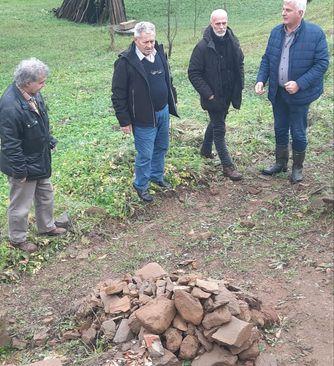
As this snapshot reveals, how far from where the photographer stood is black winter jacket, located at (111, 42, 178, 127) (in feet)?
17.2

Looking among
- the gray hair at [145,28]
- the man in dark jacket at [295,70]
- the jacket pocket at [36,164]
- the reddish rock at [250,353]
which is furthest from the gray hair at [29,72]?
the reddish rock at [250,353]

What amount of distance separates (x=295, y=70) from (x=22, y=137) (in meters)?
2.75

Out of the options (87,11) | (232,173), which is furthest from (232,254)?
(87,11)

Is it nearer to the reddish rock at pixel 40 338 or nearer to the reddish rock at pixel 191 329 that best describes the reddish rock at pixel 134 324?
the reddish rock at pixel 191 329

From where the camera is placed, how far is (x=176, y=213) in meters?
5.76

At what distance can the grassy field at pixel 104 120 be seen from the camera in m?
6.01

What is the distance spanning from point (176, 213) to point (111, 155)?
1294 millimetres

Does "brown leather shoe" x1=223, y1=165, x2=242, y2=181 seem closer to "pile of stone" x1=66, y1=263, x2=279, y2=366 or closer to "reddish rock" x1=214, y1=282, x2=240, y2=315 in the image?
"pile of stone" x1=66, y1=263, x2=279, y2=366

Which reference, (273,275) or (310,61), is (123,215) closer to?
(273,275)

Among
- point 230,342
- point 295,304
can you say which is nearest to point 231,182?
→ point 295,304

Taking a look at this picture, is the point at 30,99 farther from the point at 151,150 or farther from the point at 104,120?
the point at 104,120

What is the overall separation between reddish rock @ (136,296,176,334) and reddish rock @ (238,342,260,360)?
19.1 inches

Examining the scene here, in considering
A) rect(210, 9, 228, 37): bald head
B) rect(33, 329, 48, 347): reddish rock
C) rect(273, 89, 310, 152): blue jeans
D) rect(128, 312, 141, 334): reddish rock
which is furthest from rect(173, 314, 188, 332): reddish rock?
rect(210, 9, 228, 37): bald head

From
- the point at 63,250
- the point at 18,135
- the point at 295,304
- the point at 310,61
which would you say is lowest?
the point at 63,250
